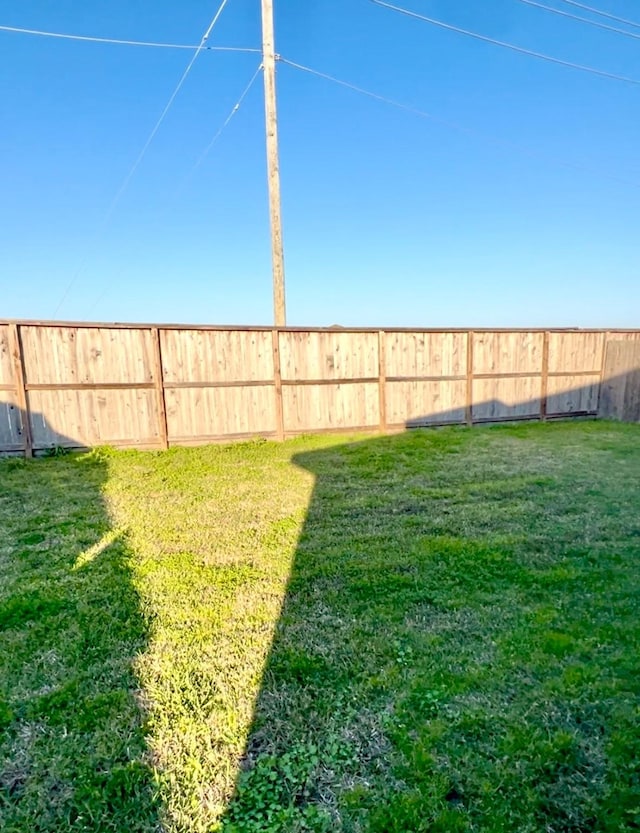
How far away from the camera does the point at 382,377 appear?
7340mm

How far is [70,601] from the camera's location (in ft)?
7.81

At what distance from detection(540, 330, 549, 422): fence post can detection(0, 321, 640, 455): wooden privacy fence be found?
2 centimetres

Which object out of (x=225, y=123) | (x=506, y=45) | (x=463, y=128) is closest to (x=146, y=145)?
(x=225, y=123)

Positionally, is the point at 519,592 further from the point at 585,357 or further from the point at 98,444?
the point at 585,357

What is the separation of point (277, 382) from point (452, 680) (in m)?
5.43

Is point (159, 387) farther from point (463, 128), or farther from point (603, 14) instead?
point (603, 14)

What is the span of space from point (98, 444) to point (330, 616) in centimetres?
508

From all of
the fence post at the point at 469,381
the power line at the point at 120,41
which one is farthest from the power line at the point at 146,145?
the fence post at the point at 469,381

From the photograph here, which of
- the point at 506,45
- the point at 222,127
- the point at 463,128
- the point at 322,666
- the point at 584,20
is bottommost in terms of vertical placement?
the point at 322,666

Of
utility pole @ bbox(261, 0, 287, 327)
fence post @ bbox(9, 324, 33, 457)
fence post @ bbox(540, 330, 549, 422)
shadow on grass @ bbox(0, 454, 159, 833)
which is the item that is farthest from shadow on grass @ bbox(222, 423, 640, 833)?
fence post @ bbox(540, 330, 549, 422)

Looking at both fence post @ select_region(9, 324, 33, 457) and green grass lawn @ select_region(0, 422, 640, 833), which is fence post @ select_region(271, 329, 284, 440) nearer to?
green grass lawn @ select_region(0, 422, 640, 833)

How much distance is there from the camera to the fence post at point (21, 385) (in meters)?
5.57

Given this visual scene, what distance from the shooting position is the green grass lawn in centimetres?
127

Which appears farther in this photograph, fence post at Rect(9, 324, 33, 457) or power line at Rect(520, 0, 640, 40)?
power line at Rect(520, 0, 640, 40)
